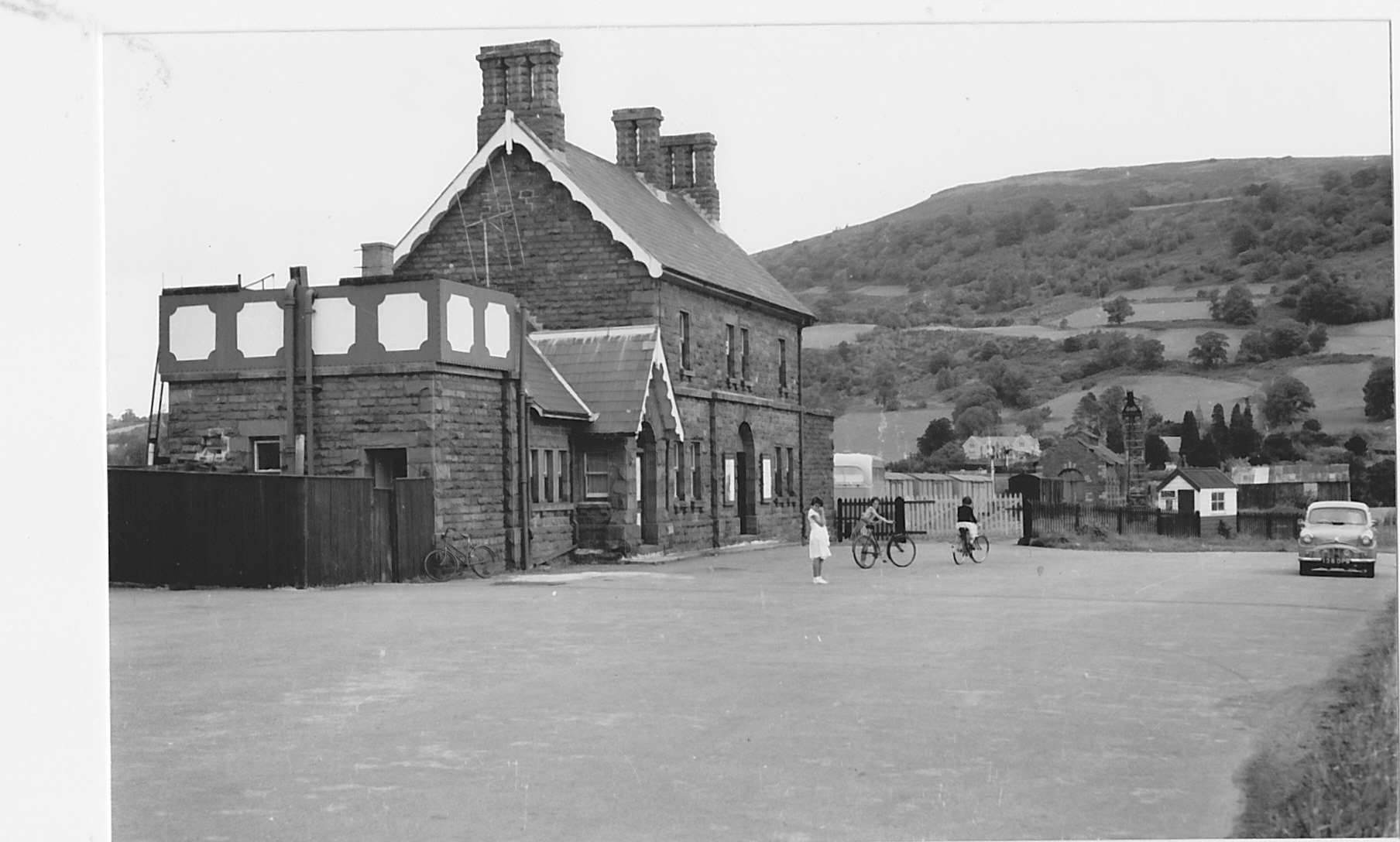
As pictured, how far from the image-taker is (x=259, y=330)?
2514 centimetres

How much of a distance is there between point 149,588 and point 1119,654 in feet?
48.1

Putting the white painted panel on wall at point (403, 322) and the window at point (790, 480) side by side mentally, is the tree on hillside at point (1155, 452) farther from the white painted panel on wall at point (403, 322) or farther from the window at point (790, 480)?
the white painted panel on wall at point (403, 322)

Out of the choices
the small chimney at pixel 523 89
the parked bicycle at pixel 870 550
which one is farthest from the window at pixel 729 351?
the parked bicycle at pixel 870 550

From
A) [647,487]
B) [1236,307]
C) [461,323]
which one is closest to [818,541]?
[461,323]

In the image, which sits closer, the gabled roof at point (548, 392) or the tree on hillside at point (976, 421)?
the gabled roof at point (548, 392)

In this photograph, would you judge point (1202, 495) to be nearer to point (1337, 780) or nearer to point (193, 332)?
point (193, 332)

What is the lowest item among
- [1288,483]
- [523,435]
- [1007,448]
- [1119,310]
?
[1288,483]

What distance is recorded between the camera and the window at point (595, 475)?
99.6 feet

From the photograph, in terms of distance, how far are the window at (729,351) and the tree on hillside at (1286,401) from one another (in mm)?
14876

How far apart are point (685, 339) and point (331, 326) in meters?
11.6

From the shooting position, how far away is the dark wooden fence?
21422mm

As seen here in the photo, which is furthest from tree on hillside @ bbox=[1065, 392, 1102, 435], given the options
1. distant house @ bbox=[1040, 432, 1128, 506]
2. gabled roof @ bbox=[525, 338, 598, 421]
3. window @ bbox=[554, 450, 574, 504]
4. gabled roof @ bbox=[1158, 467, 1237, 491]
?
window @ bbox=[554, 450, 574, 504]

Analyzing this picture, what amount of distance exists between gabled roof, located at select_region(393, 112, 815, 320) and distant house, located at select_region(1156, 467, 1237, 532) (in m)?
12.2

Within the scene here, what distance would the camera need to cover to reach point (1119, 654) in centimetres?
1468
